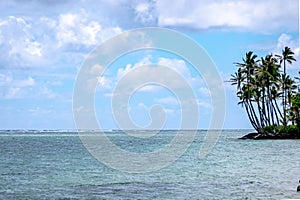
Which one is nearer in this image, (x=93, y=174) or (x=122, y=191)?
(x=122, y=191)

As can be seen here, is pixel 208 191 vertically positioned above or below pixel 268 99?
below

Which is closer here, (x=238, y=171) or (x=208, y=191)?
(x=208, y=191)

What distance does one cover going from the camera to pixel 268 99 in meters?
89.1

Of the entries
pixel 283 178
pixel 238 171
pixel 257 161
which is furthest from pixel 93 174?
pixel 257 161

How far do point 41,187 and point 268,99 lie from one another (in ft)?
211

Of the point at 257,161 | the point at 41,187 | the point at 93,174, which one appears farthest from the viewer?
the point at 257,161

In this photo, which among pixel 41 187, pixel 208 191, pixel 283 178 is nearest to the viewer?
pixel 208 191

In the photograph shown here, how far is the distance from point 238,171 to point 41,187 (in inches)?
609

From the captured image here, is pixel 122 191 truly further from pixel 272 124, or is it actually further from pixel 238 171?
pixel 272 124

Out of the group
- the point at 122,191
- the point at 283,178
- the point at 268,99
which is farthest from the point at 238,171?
the point at 268,99

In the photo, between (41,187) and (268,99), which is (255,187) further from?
(268,99)

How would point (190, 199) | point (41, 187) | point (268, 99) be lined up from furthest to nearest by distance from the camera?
point (268, 99) < point (41, 187) < point (190, 199)

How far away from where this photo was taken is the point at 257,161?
162 ft

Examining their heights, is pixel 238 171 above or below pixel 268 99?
below
